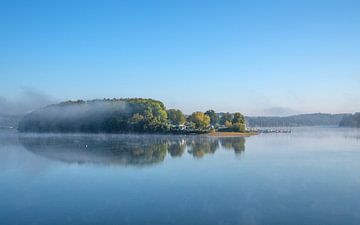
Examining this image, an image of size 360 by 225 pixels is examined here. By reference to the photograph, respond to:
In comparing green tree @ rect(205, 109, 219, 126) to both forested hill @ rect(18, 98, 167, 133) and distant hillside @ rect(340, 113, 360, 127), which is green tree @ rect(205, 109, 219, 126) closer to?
forested hill @ rect(18, 98, 167, 133)

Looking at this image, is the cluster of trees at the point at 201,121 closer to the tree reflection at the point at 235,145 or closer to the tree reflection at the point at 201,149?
the tree reflection at the point at 235,145

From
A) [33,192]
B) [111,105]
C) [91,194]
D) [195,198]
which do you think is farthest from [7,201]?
[111,105]

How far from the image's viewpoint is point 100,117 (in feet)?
243

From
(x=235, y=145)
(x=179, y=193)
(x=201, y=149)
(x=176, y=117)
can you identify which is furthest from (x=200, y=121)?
(x=179, y=193)

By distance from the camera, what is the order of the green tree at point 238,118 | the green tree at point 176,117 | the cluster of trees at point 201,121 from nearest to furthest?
the cluster of trees at point 201,121
the green tree at point 238,118
the green tree at point 176,117

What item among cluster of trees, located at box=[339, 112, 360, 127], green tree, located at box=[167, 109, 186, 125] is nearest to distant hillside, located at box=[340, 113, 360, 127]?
cluster of trees, located at box=[339, 112, 360, 127]

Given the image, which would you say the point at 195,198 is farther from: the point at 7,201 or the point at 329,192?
the point at 7,201

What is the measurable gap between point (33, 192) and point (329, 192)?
40.5ft

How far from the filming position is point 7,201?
1296 centimetres

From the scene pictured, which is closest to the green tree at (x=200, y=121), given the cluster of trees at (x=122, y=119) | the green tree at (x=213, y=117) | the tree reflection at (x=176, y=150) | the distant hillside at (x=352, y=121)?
the cluster of trees at (x=122, y=119)

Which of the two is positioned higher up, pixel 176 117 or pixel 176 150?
pixel 176 117

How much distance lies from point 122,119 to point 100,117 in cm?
935

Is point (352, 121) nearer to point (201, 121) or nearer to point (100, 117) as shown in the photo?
point (201, 121)

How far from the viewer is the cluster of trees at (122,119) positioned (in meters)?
64.0
